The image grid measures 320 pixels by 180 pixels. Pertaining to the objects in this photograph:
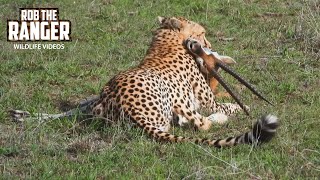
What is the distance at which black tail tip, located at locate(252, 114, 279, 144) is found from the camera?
5.86m

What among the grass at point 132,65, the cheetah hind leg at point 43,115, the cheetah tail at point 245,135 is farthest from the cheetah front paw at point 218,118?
the cheetah hind leg at point 43,115

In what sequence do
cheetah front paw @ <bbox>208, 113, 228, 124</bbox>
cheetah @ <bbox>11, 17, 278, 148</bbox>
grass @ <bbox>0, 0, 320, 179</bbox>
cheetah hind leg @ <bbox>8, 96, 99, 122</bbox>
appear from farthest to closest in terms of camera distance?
cheetah front paw @ <bbox>208, 113, 228, 124</bbox> < cheetah hind leg @ <bbox>8, 96, 99, 122</bbox> < cheetah @ <bbox>11, 17, 278, 148</bbox> < grass @ <bbox>0, 0, 320, 179</bbox>

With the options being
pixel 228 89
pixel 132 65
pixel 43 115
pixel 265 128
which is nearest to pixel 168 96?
pixel 228 89

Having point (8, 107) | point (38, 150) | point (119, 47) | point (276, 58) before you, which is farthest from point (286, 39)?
point (38, 150)

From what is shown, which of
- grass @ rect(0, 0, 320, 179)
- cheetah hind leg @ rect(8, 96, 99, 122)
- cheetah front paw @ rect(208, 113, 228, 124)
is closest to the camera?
grass @ rect(0, 0, 320, 179)

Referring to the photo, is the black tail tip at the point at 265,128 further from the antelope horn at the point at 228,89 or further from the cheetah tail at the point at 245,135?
the antelope horn at the point at 228,89

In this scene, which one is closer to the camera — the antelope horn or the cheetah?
the cheetah

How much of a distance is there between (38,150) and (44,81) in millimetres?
2155

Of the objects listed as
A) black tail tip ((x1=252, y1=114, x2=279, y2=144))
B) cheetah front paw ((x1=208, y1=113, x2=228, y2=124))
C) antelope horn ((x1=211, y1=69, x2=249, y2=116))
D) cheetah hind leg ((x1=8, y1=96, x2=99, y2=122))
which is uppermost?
black tail tip ((x1=252, y1=114, x2=279, y2=144))

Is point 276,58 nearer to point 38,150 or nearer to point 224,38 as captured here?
point 224,38

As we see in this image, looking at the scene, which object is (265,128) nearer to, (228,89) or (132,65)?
(228,89)

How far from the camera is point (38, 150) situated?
20.2 feet

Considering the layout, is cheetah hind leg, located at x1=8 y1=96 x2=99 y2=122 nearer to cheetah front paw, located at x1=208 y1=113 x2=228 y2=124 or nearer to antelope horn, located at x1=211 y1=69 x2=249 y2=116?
cheetah front paw, located at x1=208 y1=113 x2=228 y2=124

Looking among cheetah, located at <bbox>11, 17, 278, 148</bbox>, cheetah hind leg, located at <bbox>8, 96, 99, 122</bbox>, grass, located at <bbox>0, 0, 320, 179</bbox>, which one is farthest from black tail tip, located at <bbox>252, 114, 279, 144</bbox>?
cheetah hind leg, located at <bbox>8, 96, 99, 122</bbox>
